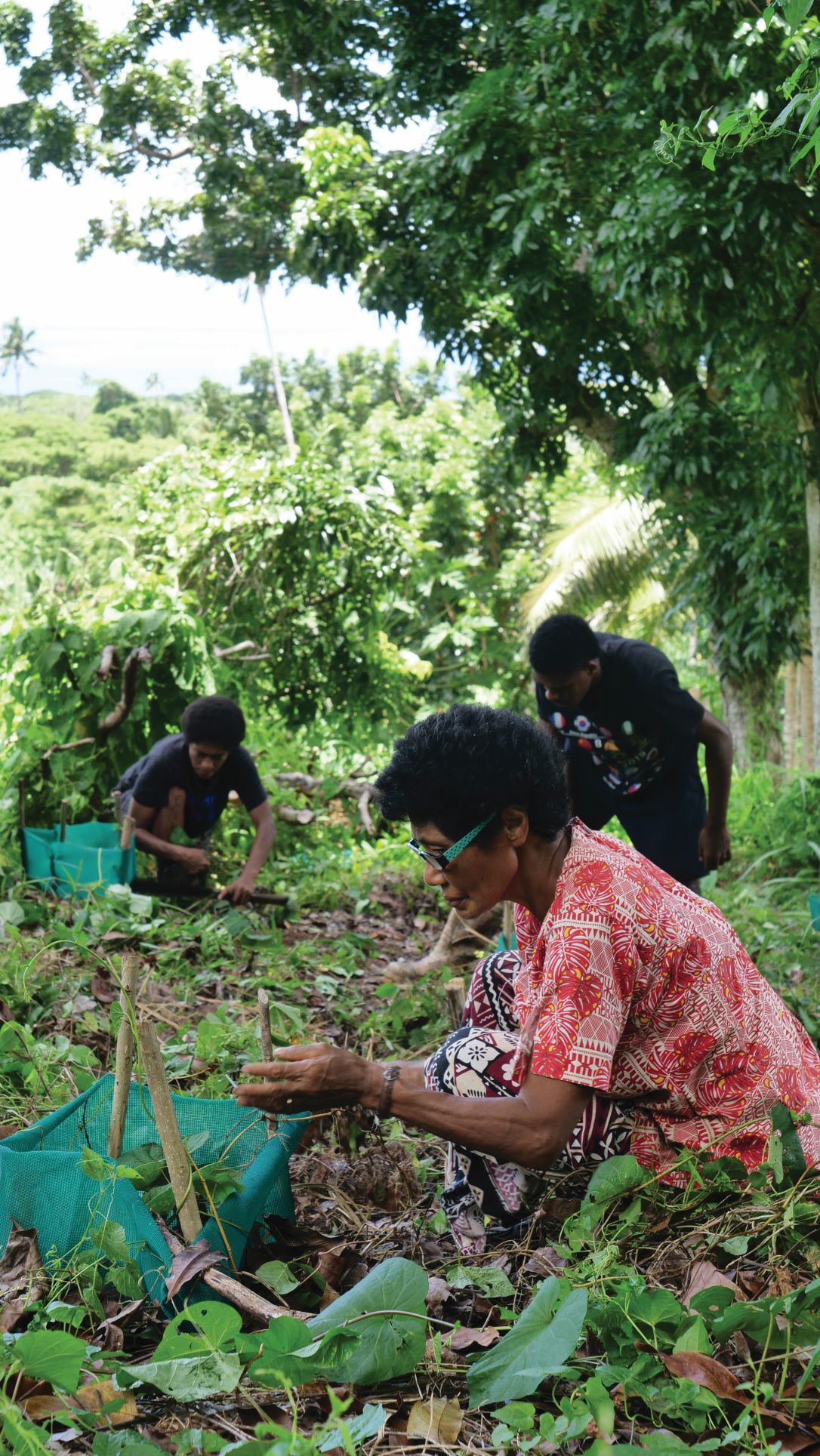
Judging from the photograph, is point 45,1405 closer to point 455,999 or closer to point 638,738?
point 455,999

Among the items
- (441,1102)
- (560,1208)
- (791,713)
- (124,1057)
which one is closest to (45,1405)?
(124,1057)

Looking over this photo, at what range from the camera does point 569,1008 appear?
2.02 m

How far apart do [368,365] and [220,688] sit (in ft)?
73.7

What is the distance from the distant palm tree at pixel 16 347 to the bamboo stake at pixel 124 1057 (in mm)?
54844

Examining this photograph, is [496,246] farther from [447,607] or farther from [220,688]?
[447,607]

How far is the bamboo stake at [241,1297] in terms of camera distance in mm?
1933

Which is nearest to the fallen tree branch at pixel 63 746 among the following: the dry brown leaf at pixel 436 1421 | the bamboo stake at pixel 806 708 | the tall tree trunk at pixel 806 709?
the dry brown leaf at pixel 436 1421

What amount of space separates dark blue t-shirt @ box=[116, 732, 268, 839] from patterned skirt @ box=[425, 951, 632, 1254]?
9.50 ft

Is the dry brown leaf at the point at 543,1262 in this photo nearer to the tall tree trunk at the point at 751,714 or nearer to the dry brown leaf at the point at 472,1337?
the dry brown leaf at the point at 472,1337

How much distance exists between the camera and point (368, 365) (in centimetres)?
2808

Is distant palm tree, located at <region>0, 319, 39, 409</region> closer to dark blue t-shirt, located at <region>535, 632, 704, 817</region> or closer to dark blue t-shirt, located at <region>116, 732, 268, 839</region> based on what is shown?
dark blue t-shirt, located at <region>116, 732, 268, 839</region>

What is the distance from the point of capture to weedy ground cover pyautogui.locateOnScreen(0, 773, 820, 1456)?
1.66m

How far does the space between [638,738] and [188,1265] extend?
252 centimetres

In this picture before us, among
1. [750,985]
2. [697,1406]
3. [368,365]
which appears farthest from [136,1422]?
[368,365]
